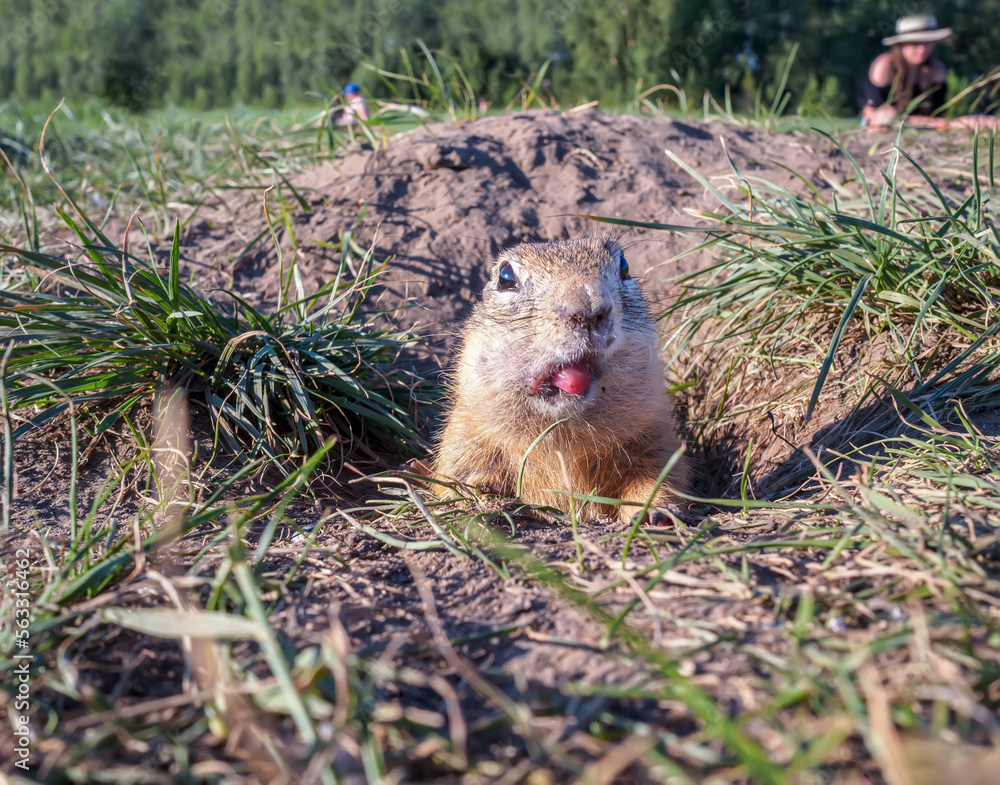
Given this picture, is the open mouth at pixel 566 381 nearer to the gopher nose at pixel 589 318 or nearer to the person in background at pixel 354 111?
the gopher nose at pixel 589 318

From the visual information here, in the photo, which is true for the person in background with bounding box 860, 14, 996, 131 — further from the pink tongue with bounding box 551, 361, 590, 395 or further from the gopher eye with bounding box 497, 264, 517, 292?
the pink tongue with bounding box 551, 361, 590, 395

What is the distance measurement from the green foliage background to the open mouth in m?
17.3

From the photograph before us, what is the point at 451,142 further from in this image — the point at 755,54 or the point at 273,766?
the point at 755,54

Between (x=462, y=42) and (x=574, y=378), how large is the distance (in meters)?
20.0

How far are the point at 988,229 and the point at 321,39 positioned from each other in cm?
2149

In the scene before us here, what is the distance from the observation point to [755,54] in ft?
66.9

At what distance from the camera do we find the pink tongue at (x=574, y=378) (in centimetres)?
290

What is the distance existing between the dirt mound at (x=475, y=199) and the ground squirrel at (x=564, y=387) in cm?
126

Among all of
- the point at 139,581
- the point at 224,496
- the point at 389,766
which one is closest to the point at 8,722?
the point at 139,581

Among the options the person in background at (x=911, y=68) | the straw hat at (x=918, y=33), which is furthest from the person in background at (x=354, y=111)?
the straw hat at (x=918, y=33)

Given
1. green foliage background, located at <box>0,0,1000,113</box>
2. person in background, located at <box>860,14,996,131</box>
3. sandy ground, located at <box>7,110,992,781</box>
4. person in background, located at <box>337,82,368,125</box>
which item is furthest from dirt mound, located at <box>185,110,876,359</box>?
green foliage background, located at <box>0,0,1000,113</box>

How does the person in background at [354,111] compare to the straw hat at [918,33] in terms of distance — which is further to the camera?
the straw hat at [918,33]

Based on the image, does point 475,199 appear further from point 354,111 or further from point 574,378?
point 574,378

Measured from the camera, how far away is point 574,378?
2895 millimetres
